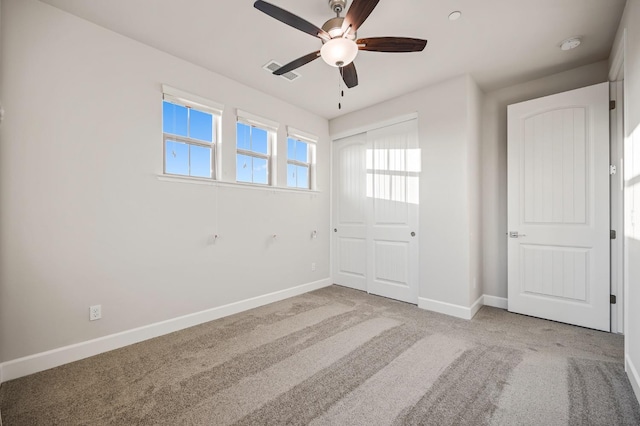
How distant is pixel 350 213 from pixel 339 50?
295 cm

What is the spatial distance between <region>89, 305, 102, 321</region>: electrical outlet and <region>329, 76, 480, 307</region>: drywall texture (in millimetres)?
3469

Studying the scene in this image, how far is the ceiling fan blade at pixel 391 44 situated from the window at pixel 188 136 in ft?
6.57

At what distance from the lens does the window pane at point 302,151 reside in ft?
14.5

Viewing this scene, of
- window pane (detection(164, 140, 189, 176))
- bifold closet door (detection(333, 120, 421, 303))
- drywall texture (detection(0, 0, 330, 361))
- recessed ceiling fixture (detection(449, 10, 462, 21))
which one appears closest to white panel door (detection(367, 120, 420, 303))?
bifold closet door (detection(333, 120, 421, 303))

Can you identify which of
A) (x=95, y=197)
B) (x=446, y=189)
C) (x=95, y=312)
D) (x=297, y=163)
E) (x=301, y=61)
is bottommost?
(x=95, y=312)

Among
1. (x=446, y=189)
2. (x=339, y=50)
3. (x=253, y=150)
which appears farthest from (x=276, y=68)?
(x=446, y=189)

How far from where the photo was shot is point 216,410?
1.69 meters

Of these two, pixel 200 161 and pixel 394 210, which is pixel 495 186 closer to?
pixel 394 210

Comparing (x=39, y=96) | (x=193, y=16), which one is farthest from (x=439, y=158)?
(x=39, y=96)

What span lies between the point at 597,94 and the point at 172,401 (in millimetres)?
4679

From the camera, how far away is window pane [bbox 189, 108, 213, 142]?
10.3 feet

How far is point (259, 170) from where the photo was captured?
3809 mm

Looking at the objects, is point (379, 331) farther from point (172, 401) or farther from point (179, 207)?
point (179, 207)

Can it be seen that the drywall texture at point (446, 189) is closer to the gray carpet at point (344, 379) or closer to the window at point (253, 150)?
the gray carpet at point (344, 379)
